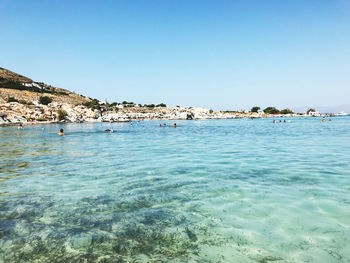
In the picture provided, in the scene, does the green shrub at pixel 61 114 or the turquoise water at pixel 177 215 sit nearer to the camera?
the turquoise water at pixel 177 215

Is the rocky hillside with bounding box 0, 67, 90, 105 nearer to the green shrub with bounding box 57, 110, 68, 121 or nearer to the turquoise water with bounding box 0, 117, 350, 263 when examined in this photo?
the green shrub with bounding box 57, 110, 68, 121

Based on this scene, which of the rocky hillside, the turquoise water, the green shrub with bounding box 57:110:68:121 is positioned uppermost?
the rocky hillside

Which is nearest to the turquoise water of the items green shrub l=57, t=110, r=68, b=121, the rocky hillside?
green shrub l=57, t=110, r=68, b=121

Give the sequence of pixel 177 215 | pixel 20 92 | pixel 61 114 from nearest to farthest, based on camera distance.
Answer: pixel 177 215 < pixel 61 114 < pixel 20 92

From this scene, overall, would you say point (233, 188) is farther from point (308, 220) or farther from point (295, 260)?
point (295, 260)

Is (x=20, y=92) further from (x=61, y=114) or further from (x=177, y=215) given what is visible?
(x=177, y=215)

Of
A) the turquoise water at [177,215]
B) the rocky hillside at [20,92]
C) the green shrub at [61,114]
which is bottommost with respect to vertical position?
the turquoise water at [177,215]

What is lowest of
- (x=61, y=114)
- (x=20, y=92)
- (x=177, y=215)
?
(x=177, y=215)

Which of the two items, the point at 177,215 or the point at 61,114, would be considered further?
the point at 61,114

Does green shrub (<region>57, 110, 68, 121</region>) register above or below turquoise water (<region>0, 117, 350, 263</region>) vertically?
above

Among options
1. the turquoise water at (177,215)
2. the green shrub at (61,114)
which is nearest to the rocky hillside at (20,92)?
the green shrub at (61,114)

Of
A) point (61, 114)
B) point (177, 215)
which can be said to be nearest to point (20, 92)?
point (61, 114)

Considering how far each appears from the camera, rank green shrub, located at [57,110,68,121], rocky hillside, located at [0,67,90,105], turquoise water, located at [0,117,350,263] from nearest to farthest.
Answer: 1. turquoise water, located at [0,117,350,263]
2. green shrub, located at [57,110,68,121]
3. rocky hillside, located at [0,67,90,105]

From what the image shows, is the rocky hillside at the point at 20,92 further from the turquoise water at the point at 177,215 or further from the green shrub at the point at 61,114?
the turquoise water at the point at 177,215
